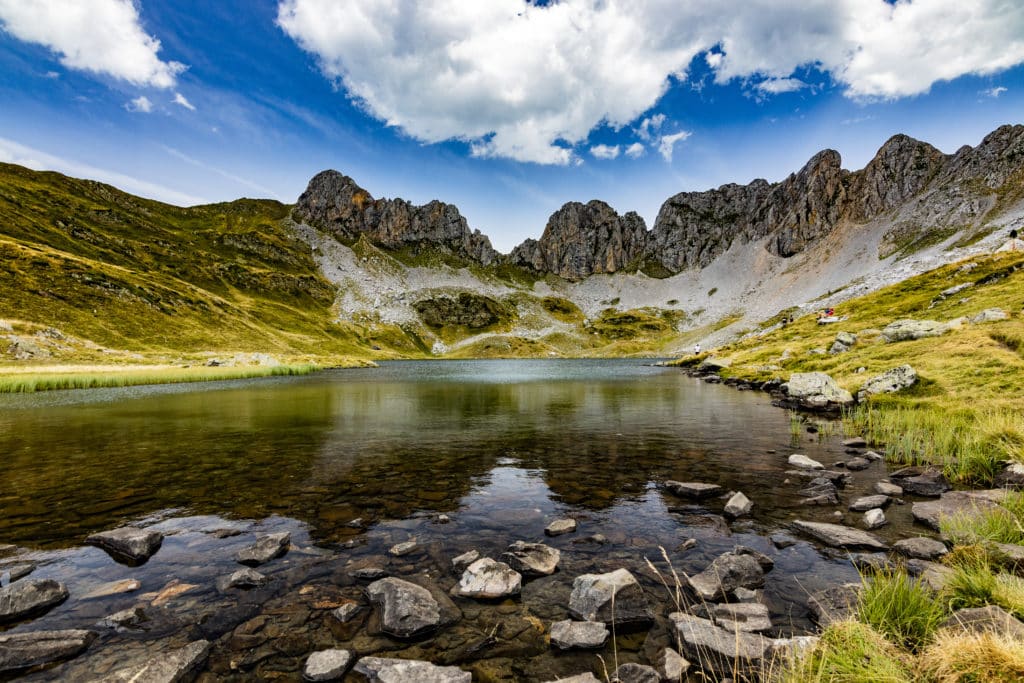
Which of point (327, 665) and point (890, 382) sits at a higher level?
point (890, 382)

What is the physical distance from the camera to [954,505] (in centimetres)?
1299

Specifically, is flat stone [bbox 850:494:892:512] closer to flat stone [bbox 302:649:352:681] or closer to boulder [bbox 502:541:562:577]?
boulder [bbox 502:541:562:577]

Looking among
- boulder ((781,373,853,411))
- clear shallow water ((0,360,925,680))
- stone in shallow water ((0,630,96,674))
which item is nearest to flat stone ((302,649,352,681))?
clear shallow water ((0,360,925,680))

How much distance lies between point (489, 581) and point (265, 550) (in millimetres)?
6349

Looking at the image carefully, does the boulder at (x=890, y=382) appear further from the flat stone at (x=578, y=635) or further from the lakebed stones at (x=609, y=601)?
the flat stone at (x=578, y=635)

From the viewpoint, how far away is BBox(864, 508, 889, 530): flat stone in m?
12.5

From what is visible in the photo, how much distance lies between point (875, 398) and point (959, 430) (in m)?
11.4

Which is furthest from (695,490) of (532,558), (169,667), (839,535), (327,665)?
(169,667)

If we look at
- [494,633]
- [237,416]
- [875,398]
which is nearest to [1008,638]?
[494,633]

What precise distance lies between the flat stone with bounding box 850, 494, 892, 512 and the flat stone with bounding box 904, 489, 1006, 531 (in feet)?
2.22

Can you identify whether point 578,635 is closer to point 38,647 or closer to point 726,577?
point 726,577

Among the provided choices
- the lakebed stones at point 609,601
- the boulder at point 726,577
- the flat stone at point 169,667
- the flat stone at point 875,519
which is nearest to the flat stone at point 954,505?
the flat stone at point 875,519

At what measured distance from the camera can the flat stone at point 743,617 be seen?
770 cm

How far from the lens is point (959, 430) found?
19453 mm
